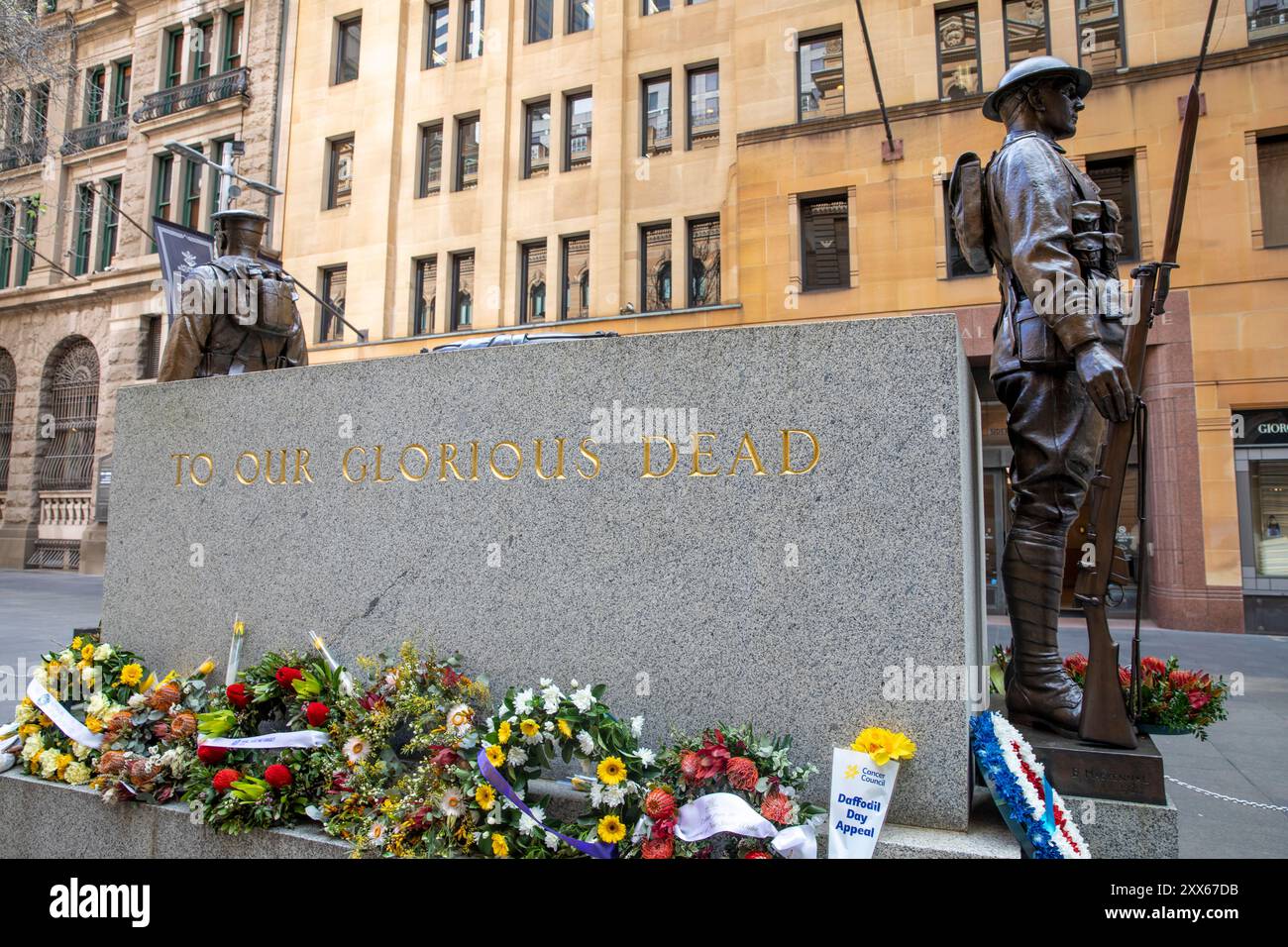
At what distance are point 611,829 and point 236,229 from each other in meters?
4.71

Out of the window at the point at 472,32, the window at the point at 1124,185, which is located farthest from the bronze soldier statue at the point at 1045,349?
the window at the point at 472,32

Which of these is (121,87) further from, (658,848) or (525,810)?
(658,848)

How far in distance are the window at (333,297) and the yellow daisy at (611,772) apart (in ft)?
70.5

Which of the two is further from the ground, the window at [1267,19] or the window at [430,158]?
the window at [430,158]

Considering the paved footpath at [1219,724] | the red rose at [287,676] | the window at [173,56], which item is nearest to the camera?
the red rose at [287,676]

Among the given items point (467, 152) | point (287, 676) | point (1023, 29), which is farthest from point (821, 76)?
point (287, 676)

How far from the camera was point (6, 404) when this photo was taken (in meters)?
27.0

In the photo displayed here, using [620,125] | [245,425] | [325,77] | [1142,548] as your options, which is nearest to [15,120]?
[325,77]

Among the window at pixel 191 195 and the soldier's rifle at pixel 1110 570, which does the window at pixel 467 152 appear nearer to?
the window at pixel 191 195

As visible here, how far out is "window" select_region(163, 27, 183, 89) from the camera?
25781 millimetres

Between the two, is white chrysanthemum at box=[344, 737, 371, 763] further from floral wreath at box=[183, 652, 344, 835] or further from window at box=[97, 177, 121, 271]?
window at box=[97, 177, 121, 271]

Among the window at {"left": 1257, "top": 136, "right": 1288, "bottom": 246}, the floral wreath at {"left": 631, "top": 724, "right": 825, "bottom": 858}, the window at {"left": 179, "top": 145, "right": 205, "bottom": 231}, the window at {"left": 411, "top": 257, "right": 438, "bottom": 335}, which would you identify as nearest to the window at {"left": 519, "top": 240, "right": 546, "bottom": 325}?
the window at {"left": 411, "top": 257, "right": 438, "bottom": 335}

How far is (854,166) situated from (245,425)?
48.3 feet

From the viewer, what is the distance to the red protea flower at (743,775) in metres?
2.78
